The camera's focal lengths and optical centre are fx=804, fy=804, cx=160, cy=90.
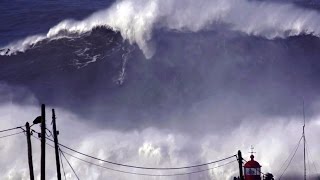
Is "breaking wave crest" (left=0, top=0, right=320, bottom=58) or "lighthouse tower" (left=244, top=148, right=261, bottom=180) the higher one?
"breaking wave crest" (left=0, top=0, right=320, bottom=58)

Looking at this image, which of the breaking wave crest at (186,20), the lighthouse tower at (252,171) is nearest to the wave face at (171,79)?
the breaking wave crest at (186,20)

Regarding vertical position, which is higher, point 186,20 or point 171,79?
point 186,20

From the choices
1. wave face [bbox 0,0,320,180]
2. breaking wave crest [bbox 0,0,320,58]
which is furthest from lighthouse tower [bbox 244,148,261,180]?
breaking wave crest [bbox 0,0,320,58]

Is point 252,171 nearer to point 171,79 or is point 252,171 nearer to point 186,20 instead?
point 171,79

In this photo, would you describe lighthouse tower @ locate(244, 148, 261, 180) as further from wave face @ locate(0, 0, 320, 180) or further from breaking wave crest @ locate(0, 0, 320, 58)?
breaking wave crest @ locate(0, 0, 320, 58)

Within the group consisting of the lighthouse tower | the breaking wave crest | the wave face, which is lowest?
the lighthouse tower

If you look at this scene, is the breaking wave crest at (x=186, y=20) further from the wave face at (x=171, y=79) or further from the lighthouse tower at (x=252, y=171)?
the lighthouse tower at (x=252, y=171)

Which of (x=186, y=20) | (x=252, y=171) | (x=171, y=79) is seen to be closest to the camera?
(x=252, y=171)

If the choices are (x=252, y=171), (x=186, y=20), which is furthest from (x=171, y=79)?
(x=252, y=171)
